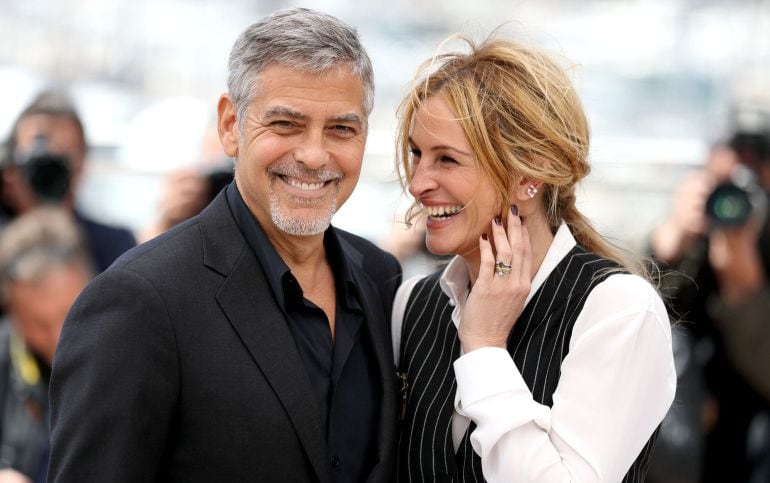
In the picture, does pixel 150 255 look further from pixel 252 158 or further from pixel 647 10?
pixel 647 10

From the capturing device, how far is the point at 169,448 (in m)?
1.70

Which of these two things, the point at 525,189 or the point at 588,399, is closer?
the point at 588,399

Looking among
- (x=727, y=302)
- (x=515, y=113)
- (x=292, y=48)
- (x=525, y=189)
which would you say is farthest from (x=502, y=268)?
(x=727, y=302)

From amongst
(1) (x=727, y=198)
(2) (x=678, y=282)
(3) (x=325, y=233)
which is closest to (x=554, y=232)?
(3) (x=325, y=233)

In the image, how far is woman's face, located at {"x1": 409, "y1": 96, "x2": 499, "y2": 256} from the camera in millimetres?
1961

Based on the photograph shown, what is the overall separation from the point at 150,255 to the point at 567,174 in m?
0.76

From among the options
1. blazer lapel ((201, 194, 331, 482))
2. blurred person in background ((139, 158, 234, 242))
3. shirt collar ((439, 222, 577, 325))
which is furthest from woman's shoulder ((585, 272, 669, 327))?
blurred person in background ((139, 158, 234, 242))

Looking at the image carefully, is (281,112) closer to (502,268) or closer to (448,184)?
(448,184)

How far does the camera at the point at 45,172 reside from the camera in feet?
10.8

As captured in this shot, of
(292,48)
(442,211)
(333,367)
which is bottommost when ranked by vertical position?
(333,367)

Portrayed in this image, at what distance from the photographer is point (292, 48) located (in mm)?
1802

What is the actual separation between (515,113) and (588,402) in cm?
53

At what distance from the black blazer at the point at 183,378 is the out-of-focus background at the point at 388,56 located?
3278 millimetres

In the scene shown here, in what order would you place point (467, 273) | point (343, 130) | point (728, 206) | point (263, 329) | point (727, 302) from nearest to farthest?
point (263, 329), point (343, 130), point (467, 273), point (727, 302), point (728, 206)
